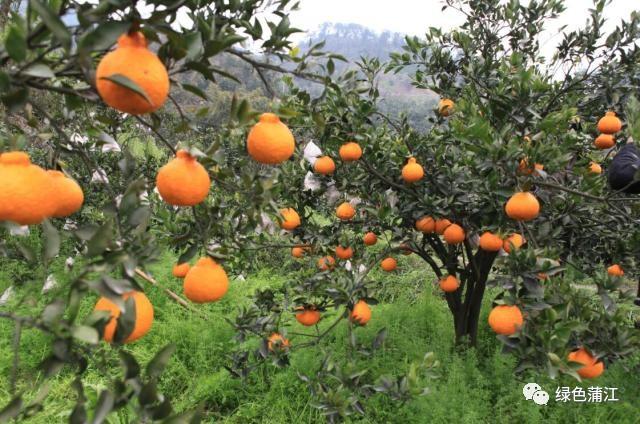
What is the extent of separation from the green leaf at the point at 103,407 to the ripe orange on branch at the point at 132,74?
1.52 ft

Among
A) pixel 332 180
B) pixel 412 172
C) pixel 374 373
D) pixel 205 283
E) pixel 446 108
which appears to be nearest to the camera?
pixel 205 283

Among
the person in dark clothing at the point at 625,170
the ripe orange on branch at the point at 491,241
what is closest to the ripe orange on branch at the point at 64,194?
the ripe orange on branch at the point at 491,241

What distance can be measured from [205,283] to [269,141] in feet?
1.57

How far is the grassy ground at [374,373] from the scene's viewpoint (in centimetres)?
268

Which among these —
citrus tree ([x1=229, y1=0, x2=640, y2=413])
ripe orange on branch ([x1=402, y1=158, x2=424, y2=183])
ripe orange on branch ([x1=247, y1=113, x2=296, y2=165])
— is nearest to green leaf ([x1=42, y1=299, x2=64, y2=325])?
ripe orange on branch ([x1=247, y1=113, x2=296, y2=165])

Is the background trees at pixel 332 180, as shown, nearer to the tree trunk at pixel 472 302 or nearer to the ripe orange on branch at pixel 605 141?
the tree trunk at pixel 472 302

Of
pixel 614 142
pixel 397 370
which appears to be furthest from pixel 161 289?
pixel 614 142

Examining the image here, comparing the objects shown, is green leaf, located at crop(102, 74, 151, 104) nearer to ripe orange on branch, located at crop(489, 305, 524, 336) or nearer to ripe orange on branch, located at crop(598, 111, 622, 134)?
ripe orange on branch, located at crop(489, 305, 524, 336)

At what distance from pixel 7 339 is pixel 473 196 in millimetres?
3590

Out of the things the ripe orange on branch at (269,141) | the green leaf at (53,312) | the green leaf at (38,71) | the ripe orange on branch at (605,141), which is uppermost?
the ripe orange on branch at (605,141)

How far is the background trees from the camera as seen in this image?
0.75 m

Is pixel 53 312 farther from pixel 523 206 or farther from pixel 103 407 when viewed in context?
pixel 523 206

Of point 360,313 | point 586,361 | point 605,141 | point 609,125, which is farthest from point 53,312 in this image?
point 605,141

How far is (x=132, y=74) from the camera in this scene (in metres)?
0.68
